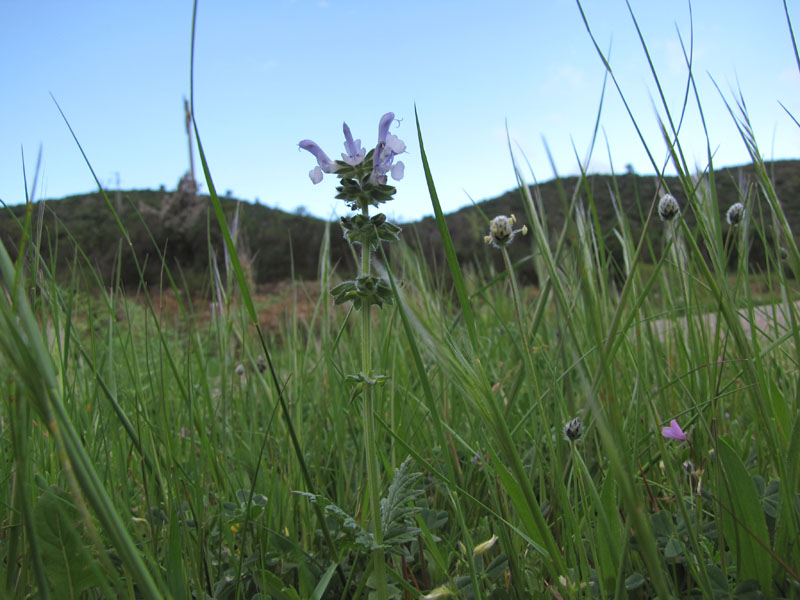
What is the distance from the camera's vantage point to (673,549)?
2.26 ft

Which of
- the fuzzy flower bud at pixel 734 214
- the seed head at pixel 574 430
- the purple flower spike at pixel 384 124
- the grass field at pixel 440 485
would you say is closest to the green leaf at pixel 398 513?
the grass field at pixel 440 485

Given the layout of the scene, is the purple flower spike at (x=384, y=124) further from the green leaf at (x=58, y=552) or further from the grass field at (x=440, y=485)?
the green leaf at (x=58, y=552)

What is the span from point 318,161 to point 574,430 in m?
0.49

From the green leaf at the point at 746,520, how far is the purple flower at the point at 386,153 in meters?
0.51

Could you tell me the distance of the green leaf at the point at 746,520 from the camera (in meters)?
0.58

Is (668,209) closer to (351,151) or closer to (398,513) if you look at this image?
(351,151)

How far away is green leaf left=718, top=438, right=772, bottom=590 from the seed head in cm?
16

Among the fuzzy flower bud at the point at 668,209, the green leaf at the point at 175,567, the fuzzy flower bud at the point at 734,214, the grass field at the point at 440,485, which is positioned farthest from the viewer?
the fuzzy flower bud at the point at 734,214

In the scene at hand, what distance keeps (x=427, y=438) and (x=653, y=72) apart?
0.84m

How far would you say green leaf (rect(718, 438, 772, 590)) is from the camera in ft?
1.91

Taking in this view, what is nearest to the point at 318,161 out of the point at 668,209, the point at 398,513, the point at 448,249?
the point at 448,249

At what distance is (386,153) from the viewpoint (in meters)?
0.69

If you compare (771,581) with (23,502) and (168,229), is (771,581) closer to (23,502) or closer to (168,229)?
(23,502)

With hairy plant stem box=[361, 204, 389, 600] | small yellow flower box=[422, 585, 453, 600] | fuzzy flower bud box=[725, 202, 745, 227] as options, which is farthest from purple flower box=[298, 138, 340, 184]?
fuzzy flower bud box=[725, 202, 745, 227]
